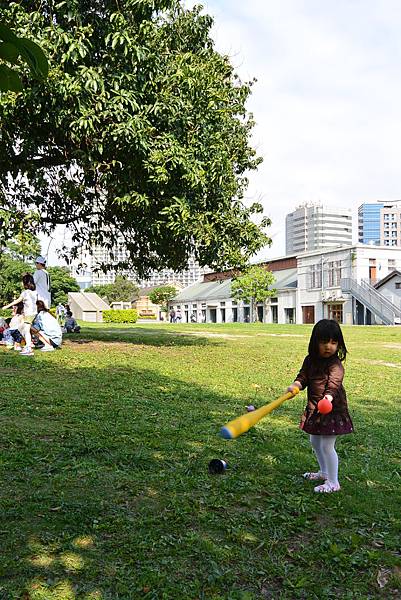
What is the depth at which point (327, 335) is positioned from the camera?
155 inches

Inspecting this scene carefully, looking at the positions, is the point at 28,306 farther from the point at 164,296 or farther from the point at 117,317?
the point at 164,296

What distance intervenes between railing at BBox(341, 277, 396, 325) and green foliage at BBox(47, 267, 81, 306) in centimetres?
2905

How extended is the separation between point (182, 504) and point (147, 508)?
8.8 inches

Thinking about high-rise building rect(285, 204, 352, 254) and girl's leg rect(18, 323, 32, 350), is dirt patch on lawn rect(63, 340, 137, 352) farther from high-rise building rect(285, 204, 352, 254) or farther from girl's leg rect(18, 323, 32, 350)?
high-rise building rect(285, 204, 352, 254)

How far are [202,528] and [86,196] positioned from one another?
11277mm

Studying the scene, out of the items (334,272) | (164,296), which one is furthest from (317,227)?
(334,272)

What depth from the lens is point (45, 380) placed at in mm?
7719

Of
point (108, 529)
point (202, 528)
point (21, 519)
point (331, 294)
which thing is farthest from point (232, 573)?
point (331, 294)

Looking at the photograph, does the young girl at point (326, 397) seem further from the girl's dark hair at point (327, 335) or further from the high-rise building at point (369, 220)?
the high-rise building at point (369, 220)

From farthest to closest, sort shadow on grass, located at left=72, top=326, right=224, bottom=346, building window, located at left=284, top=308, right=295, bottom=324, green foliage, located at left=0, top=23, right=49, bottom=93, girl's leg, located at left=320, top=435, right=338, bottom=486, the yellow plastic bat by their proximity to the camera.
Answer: building window, located at left=284, top=308, right=295, bottom=324, shadow on grass, located at left=72, top=326, right=224, bottom=346, girl's leg, located at left=320, top=435, right=338, bottom=486, the yellow plastic bat, green foliage, located at left=0, top=23, right=49, bottom=93

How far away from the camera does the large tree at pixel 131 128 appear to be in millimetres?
10188

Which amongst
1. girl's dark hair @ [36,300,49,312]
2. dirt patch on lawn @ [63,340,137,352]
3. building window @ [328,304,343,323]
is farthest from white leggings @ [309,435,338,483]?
building window @ [328,304,343,323]

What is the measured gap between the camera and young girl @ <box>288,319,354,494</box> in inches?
153

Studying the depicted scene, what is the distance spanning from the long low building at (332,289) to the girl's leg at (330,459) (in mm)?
36830
